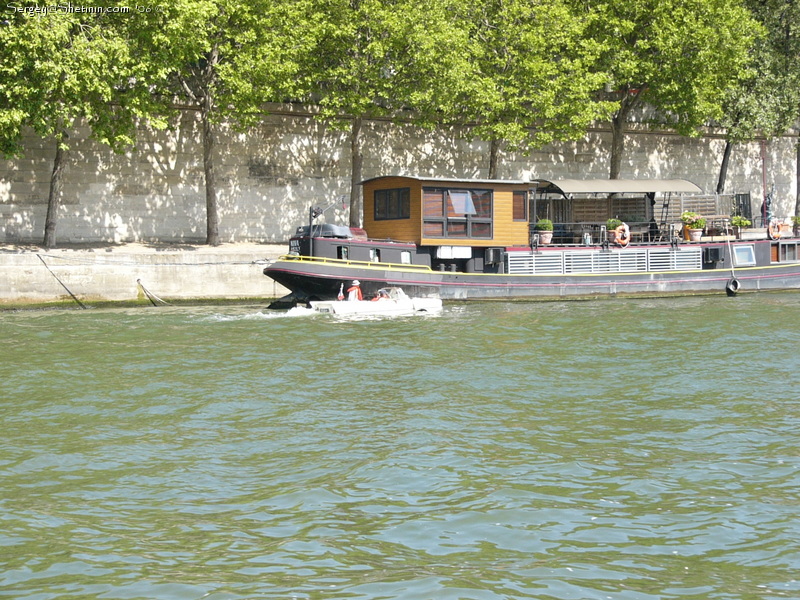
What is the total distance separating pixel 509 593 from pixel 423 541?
3.74 feet

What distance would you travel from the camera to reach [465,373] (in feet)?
50.5

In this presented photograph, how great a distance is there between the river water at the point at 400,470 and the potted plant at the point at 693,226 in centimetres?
1151

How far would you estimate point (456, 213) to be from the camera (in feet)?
86.5

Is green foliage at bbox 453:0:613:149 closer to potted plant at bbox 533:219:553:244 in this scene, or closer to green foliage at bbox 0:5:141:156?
potted plant at bbox 533:219:553:244

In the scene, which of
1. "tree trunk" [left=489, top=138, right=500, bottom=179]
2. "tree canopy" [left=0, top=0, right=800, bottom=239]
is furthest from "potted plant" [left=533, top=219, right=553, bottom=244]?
"tree trunk" [left=489, top=138, right=500, bottom=179]

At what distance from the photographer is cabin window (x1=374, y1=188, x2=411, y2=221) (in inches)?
1035

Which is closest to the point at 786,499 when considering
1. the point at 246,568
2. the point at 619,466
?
the point at 619,466

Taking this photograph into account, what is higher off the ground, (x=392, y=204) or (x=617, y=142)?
(x=617, y=142)

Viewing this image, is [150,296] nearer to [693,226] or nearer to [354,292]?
[354,292]

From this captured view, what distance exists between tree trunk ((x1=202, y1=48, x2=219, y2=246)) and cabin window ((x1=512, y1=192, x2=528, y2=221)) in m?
8.99

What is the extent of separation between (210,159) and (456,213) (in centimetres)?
793

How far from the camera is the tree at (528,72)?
32500 millimetres

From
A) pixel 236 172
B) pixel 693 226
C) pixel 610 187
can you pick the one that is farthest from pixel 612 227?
pixel 236 172

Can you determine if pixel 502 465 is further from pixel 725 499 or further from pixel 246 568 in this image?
pixel 246 568
